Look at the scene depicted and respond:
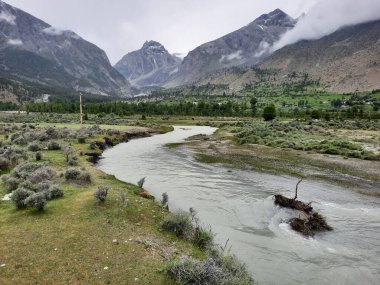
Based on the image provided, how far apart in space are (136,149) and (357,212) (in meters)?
43.7

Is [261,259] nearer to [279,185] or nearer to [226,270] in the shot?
[226,270]

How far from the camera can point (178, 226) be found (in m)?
19.0

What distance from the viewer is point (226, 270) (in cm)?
1431

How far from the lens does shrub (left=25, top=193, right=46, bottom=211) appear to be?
20.6 meters

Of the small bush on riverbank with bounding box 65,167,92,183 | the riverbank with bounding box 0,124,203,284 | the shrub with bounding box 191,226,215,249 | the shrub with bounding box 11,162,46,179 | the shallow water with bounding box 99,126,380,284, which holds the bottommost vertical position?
the shallow water with bounding box 99,126,380,284

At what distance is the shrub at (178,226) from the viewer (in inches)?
741

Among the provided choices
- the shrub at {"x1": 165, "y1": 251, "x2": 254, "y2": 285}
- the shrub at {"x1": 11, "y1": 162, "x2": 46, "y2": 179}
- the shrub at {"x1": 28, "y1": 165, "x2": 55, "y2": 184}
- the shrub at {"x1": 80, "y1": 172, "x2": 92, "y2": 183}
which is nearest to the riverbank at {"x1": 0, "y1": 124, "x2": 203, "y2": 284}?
the shrub at {"x1": 165, "y1": 251, "x2": 254, "y2": 285}

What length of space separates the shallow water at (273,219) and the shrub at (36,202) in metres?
10.0

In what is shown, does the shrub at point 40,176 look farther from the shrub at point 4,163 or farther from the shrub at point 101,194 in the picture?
the shrub at point 101,194

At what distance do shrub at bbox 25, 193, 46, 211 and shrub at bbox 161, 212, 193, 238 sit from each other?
7.98m

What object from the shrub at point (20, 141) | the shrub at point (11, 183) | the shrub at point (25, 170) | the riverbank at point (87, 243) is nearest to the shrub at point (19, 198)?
the riverbank at point (87, 243)

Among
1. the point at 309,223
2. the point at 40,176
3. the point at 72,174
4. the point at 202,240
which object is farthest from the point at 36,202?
the point at 309,223

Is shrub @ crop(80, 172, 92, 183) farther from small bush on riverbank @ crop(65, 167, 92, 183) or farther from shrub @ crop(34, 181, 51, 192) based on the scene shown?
shrub @ crop(34, 181, 51, 192)

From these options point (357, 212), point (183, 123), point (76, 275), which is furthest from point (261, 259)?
point (183, 123)
